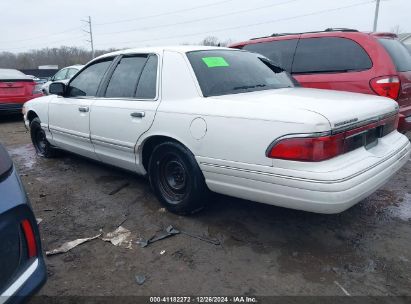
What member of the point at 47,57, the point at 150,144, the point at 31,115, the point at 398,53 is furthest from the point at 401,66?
the point at 47,57

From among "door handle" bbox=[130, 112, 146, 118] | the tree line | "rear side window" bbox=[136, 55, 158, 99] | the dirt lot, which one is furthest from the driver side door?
the tree line

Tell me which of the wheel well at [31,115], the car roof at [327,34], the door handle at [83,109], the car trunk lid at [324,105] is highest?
the car roof at [327,34]

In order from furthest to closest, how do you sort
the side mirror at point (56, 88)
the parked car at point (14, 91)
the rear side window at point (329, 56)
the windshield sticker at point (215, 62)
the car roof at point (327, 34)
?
the parked car at point (14, 91), the car roof at point (327, 34), the rear side window at point (329, 56), the side mirror at point (56, 88), the windshield sticker at point (215, 62)

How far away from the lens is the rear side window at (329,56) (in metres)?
4.52

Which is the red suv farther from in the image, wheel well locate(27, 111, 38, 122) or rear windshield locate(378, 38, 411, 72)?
wheel well locate(27, 111, 38, 122)

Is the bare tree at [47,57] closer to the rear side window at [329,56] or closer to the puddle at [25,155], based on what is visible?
the puddle at [25,155]

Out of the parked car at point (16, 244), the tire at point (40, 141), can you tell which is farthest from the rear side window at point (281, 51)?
the parked car at point (16, 244)

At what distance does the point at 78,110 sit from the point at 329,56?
3307mm

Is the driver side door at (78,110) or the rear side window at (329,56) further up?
the rear side window at (329,56)

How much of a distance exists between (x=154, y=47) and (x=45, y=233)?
2077mm

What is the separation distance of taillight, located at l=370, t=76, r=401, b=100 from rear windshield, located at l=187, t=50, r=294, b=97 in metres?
1.18

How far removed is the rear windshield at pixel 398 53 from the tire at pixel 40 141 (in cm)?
484

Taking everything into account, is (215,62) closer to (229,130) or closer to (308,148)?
(229,130)

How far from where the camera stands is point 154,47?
370cm
